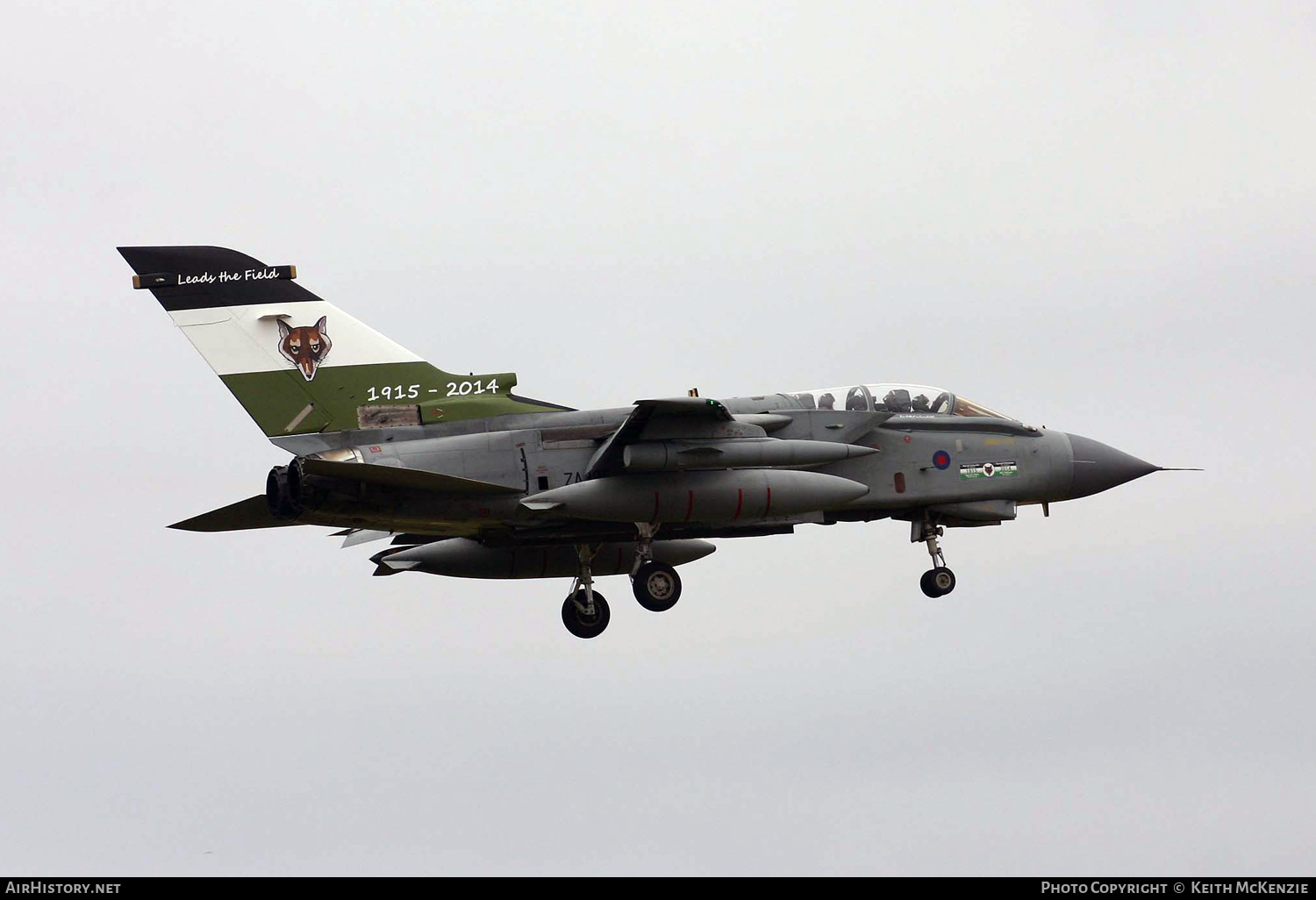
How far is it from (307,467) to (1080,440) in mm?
12324

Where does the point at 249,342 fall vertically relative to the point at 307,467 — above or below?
above

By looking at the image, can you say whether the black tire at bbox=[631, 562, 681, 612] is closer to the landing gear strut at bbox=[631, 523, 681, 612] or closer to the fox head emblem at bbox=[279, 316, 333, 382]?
the landing gear strut at bbox=[631, 523, 681, 612]

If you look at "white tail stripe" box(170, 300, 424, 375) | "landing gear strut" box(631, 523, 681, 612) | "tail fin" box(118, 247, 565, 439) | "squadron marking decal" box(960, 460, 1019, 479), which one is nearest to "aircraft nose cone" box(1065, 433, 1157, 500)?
"squadron marking decal" box(960, 460, 1019, 479)

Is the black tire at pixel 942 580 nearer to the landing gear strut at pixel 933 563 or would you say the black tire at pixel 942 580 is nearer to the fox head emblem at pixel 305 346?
the landing gear strut at pixel 933 563

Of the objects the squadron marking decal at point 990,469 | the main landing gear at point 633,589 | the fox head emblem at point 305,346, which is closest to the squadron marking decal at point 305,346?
the fox head emblem at point 305,346

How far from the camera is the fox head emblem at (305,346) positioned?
93.6ft

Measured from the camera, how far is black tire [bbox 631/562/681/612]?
29797 millimetres

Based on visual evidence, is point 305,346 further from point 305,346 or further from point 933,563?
point 933,563

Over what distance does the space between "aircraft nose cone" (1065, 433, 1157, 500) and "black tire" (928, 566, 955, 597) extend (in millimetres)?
2367

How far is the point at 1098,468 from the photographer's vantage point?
31.8m

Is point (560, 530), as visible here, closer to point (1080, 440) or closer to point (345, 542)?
point (345, 542)
